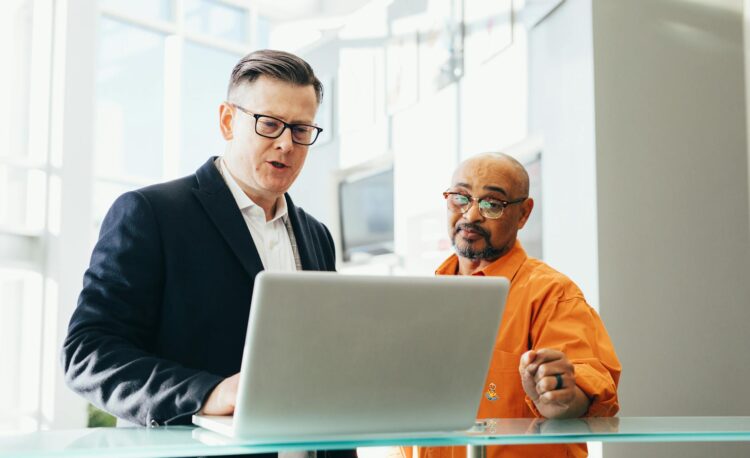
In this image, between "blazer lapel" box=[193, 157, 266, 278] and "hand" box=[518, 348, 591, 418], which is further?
"blazer lapel" box=[193, 157, 266, 278]

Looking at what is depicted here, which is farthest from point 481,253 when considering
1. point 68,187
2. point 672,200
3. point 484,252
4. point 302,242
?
point 68,187

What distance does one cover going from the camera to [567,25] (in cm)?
411

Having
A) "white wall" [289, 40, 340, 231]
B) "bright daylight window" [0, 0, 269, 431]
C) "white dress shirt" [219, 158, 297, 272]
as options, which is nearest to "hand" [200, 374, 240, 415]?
"white dress shirt" [219, 158, 297, 272]

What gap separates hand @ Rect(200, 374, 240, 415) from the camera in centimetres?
130

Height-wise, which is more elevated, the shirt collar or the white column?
the white column

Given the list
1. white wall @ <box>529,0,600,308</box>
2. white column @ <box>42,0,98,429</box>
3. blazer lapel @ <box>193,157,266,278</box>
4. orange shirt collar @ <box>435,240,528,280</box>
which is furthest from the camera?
white column @ <box>42,0,98,429</box>

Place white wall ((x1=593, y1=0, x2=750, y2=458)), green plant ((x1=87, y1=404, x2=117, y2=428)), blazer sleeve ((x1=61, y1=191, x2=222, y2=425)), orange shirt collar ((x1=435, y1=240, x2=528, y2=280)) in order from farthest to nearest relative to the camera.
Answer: green plant ((x1=87, y1=404, x2=117, y2=428)), white wall ((x1=593, y1=0, x2=750, y2=458)), orange shirt collar ((x1=435, y1=240, x2=528, y2=280)), blazer sleeve ((x1=61, y1=191, x2=222, y2=425))

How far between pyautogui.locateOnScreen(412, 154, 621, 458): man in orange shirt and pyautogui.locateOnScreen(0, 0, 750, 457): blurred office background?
1.46 meters

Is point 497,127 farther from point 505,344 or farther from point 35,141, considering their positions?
point 35,141

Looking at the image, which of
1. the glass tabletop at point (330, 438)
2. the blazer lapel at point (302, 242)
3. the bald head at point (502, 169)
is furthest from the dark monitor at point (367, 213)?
the glass tabletop at point (330, 438)

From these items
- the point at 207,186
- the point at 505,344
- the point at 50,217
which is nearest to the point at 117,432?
the point at 207,186

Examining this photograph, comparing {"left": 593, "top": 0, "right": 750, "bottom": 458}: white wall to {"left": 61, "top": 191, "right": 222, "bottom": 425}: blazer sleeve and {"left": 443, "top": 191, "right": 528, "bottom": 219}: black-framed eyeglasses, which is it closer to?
{"left": 443, "top": 191, "right": 528, "bottom": 219}: black-framed eyeglasses

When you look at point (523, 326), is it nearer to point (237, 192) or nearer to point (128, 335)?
point (237, 192)

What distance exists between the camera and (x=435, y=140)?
6.37 meters
